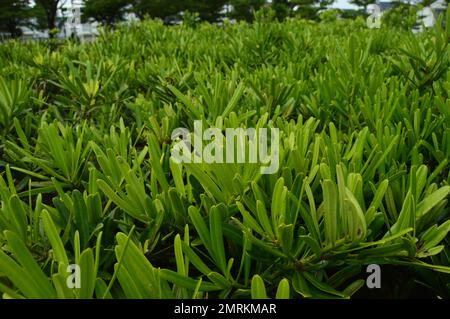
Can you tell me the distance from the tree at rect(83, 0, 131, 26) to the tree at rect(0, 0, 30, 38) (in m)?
4.42

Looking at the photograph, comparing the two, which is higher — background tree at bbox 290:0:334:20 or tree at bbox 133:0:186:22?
tree at bbox 133:0:186:22

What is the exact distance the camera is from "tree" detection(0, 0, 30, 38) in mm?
34969

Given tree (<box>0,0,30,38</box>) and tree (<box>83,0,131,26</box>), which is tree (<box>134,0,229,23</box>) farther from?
tree (<box>0,0,30,38</box>)

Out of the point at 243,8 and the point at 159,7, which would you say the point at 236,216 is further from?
the point at 159,7

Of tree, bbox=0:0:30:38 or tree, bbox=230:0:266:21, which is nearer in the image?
tree, bbox=0:0:30:38

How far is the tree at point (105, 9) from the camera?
37.0m

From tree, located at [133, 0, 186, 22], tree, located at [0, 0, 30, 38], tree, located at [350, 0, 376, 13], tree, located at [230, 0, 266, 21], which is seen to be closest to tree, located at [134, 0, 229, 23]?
tree, located at [133, 0, 186, 22]

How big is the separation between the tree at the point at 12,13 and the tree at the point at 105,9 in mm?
4415

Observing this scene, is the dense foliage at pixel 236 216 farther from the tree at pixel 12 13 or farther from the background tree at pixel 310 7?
the tree at pixel 12 13

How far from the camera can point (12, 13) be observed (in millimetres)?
35219

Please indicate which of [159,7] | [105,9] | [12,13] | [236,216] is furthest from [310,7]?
[236,216]

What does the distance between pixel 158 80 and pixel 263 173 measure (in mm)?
1030

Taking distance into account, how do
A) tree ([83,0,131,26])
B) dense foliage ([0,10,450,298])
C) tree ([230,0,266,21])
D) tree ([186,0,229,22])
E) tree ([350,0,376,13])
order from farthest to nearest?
tree ([83,0,131,26])
tree ([186,0,229,22])
tree ([230,0,266,21])
tree ([350,0,376,13])
dense foliage ([0,10,450,298])

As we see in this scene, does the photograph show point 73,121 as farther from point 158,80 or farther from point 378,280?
point 378,280
